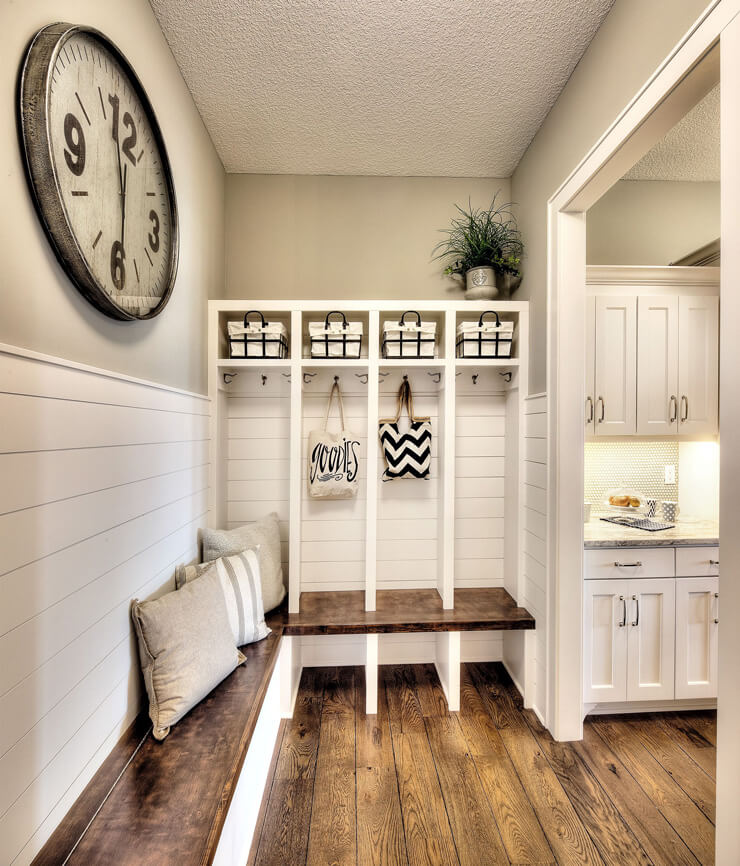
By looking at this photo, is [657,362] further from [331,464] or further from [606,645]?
[331,464]

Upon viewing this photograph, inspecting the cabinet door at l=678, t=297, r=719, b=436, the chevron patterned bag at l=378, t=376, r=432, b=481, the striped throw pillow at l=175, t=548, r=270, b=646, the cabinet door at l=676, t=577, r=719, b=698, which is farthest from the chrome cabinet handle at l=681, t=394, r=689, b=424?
the striped throw pillow at l=175, t=548, r=270, b=646

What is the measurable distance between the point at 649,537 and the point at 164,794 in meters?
2.08

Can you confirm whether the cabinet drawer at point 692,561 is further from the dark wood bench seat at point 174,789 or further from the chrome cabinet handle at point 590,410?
the dark wood bench seat at point 174,789

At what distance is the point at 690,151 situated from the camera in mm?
2482

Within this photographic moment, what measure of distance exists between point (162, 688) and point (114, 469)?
26.1 inches

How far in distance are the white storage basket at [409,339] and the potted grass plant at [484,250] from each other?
351 mm

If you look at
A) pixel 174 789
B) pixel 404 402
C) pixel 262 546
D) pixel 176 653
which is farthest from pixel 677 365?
pixel 174 789

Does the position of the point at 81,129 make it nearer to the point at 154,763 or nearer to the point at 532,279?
the point at 154,763

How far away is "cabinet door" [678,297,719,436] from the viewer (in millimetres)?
2557

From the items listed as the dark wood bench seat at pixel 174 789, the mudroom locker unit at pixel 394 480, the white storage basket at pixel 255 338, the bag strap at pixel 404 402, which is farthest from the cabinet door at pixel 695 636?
the white storage basket at pixel 255 338

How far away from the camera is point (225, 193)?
9.04ft

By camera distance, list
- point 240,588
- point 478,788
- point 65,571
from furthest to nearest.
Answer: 1. point 240,588
2. point 478,788
3. point 65,571

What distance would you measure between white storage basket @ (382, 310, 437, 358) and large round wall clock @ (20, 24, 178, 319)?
108 cm

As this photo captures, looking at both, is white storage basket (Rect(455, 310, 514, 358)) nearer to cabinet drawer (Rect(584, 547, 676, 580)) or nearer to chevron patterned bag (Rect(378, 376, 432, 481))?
chevron patterned bag (Rect(378, 376, 432, 481))
